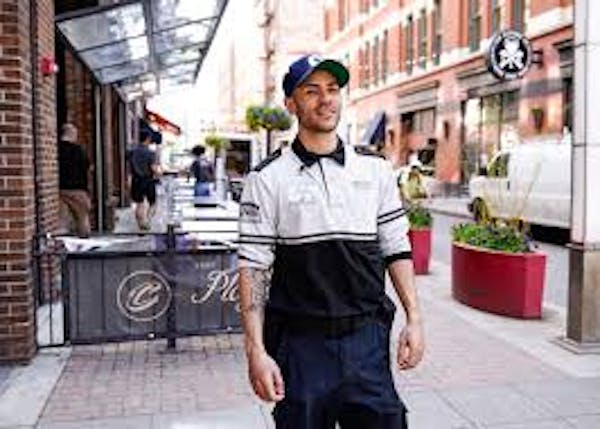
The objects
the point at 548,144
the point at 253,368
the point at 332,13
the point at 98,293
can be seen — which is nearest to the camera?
the point at 253,368

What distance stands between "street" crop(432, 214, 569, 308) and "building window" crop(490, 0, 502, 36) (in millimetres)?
10270

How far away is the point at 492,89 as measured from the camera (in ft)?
91.9

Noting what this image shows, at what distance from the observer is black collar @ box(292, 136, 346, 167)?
9.76 ft

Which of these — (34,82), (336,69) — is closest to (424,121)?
(34,82)

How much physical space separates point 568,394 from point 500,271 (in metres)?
2.76

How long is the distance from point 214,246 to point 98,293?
1012 mm

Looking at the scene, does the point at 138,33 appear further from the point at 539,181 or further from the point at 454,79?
the point at 454,79

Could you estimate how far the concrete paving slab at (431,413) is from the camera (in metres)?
4.96

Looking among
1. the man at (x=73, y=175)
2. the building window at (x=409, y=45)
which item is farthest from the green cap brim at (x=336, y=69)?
the building window at (x=409, y=45)

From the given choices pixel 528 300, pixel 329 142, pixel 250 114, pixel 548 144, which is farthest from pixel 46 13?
pixel 250 114

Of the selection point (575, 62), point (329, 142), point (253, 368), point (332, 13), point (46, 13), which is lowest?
point (253, 368)

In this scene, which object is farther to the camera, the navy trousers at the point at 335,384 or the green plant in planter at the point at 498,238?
the green plant in planter at the point at 498,238

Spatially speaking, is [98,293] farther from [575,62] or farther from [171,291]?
[575,62]

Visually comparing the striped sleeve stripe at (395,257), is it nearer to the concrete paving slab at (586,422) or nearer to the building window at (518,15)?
the concrete paving slab at (586,422)
